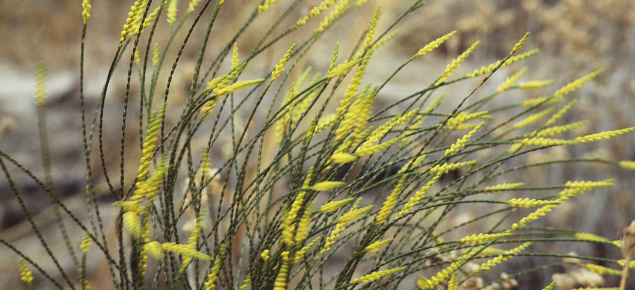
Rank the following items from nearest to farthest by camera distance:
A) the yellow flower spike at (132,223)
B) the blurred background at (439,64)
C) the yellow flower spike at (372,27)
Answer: the yellow flower spike at (132,223) < the yellow flower spike at (372,27) < the blurred background at (439,64)

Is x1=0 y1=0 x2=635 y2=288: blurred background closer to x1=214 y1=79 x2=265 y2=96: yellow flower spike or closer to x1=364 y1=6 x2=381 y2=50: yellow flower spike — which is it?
x1=364 y1=6 x2=381 y2=50: yellow flower spike

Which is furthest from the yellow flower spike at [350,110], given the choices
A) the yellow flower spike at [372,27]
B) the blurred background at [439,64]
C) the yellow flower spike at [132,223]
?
the blurred background at [439,64]

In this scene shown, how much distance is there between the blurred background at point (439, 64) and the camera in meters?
1.43

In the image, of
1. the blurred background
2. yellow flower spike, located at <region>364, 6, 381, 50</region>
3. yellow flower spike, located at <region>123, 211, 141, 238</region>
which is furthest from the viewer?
the blurred background

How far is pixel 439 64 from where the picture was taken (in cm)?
246

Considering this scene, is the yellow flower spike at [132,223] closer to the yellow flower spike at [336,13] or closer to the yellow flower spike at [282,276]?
the yellow flower spike at [282,276]

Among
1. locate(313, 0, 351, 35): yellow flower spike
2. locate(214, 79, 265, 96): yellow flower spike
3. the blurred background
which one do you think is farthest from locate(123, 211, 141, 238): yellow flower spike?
the blurred background

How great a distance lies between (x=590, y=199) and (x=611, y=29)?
0.66m

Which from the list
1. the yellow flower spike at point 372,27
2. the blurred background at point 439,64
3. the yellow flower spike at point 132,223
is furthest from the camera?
the blurred background at point 439,64

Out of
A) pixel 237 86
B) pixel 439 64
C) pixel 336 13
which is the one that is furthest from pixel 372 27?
pixel 439 64

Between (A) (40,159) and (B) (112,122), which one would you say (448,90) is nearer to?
(B) (112,122)

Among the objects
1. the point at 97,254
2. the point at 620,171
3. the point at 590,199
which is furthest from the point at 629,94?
the point at 97,254

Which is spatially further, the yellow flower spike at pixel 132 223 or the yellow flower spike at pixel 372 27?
the yellow flower spike at pixel 372 27

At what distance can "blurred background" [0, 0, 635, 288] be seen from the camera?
1427mm
